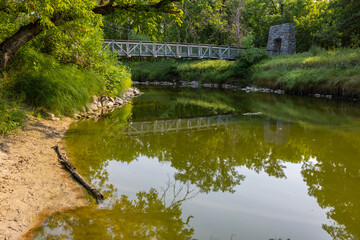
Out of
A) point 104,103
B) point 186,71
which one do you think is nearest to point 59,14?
point 104,103

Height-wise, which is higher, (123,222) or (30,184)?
(30,184)

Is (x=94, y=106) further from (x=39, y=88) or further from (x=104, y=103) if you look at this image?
(x=39, y=88)

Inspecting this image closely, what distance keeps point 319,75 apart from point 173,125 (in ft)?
37.1

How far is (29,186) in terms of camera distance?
368 centimetres

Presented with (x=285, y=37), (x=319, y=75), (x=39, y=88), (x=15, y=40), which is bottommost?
(x=39, y=88)

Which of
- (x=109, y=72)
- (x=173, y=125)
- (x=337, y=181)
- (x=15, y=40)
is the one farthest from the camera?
(x=109, y=72)

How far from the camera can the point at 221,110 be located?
11.2 metres

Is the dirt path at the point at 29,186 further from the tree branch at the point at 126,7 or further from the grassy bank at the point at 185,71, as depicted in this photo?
the grassy bank at the point at 185,71

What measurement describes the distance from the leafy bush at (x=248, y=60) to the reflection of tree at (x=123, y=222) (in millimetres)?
21799

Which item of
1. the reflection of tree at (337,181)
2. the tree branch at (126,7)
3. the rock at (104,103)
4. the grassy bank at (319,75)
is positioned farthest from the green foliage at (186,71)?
the reflection of tree at (337,181)

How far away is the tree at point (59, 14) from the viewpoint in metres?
5.79

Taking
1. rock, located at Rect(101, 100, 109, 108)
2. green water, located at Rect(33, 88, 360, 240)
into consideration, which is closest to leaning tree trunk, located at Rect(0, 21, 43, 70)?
green water, located at Rect(33, 88, 360, 240)

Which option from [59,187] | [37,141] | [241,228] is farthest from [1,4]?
[241,228]

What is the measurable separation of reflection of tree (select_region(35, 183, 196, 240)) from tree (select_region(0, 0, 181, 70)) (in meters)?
A: 3.69
